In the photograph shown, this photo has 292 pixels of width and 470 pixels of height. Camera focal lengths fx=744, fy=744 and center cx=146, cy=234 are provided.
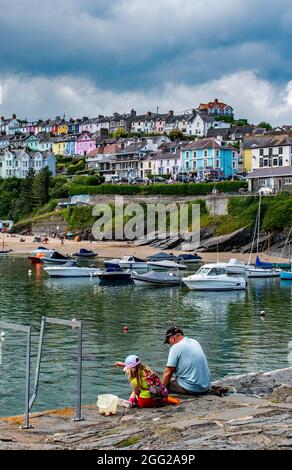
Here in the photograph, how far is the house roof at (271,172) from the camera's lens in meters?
95.1

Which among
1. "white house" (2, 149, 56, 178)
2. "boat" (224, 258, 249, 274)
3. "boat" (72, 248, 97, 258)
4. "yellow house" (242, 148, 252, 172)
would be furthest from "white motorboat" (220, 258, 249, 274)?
"white house" (2, 149, 56, 178)

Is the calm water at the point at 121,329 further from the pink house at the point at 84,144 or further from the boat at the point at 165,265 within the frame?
the pink house at the point at 84,144

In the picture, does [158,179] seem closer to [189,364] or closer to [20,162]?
[20,162]

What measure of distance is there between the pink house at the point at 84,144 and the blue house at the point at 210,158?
160 feet

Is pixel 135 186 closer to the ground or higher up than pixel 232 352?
higher up

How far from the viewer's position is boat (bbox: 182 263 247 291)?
160ft

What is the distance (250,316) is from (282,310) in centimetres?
295

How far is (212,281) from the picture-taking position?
48.9m

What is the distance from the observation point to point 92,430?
12.8 m

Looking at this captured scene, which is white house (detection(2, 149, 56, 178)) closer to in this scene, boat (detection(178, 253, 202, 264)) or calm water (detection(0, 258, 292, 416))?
boat (detection(178, 253, 202, 264))

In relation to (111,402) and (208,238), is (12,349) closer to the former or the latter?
(111,402)

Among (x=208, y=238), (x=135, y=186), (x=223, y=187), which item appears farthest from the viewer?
(x=135, y=186)

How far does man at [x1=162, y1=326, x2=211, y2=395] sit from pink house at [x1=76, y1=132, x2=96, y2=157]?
159044 millimetres
